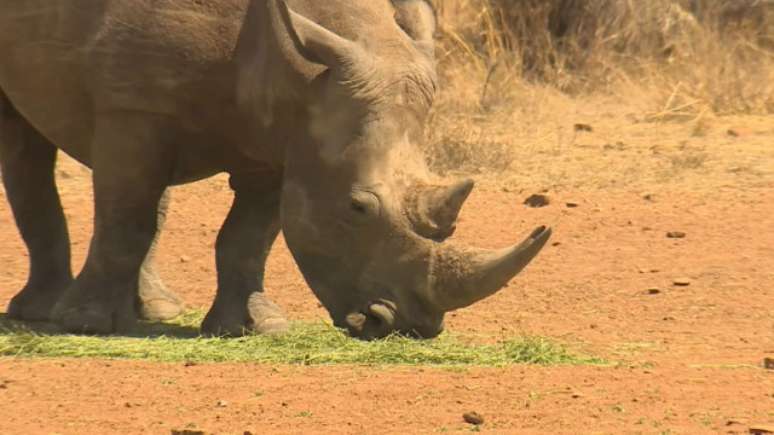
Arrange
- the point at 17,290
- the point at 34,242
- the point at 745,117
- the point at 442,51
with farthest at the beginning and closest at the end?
the point at 442,51, the point at 745,117, the point at 17,290, the point at 34,242

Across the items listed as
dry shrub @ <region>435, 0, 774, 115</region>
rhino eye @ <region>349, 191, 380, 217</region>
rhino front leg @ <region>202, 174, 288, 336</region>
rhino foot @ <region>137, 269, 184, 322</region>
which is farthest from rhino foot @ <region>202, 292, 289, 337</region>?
dry shrub @ <region>435, 0, 774, 115</region>

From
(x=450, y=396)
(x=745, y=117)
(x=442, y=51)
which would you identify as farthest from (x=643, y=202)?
(x=450, y=396)

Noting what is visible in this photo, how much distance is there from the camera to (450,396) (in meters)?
7.20

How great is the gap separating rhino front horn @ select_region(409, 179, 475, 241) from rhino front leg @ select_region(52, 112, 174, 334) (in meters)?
1.23

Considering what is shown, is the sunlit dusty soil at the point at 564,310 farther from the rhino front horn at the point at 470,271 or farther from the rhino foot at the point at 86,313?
the rhino foot at the point at 86,313

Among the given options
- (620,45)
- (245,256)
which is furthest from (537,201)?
(620,45)

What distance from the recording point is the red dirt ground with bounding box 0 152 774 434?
6.87 meters

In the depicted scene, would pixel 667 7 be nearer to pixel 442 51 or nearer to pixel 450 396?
pixel 442 51

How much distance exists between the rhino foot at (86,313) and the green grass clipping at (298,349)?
3.6 inches

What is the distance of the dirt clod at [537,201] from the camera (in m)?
12.0

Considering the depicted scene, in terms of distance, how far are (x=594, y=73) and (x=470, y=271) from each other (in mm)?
8344

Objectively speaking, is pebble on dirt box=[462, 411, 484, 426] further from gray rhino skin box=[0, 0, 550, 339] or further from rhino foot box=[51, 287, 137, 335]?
rhino foot box=[51, 287, 137, 335]

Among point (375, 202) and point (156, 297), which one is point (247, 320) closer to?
point (156, 297)

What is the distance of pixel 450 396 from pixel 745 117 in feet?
26.4
